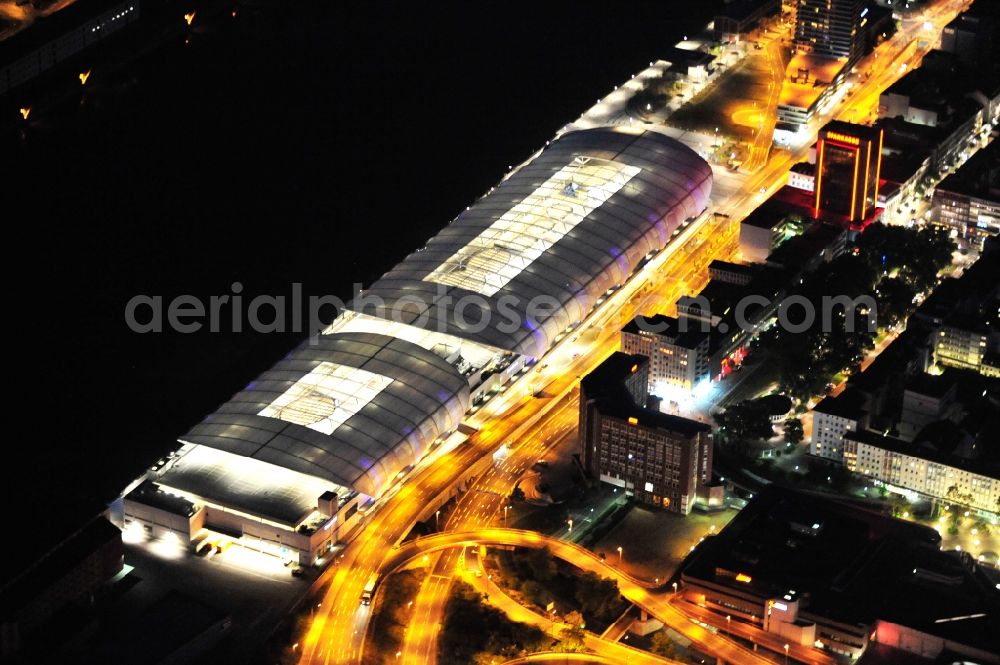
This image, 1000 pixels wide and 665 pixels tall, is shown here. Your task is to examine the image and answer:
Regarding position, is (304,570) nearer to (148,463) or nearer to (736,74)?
(148,463)

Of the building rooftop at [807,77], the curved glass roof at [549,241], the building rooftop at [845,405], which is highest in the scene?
the building rooftop at [807,77]

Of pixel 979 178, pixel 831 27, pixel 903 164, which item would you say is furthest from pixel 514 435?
pixel 831 27

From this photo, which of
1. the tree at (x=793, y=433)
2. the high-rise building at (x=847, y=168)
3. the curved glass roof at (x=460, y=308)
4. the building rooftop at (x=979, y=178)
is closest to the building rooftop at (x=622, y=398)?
the curved glass roof at (x=460, y=308)

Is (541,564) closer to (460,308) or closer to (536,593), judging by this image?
(536,593)

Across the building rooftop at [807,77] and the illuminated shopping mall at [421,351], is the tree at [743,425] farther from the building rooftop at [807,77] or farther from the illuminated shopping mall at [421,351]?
the building rooftop at [807,77]

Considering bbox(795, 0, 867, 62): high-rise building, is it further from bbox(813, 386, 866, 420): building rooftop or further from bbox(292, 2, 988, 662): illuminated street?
bbox(813, 386, 866, 420): building rooftop

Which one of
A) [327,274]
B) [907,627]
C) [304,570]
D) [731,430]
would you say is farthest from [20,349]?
[907,627]
